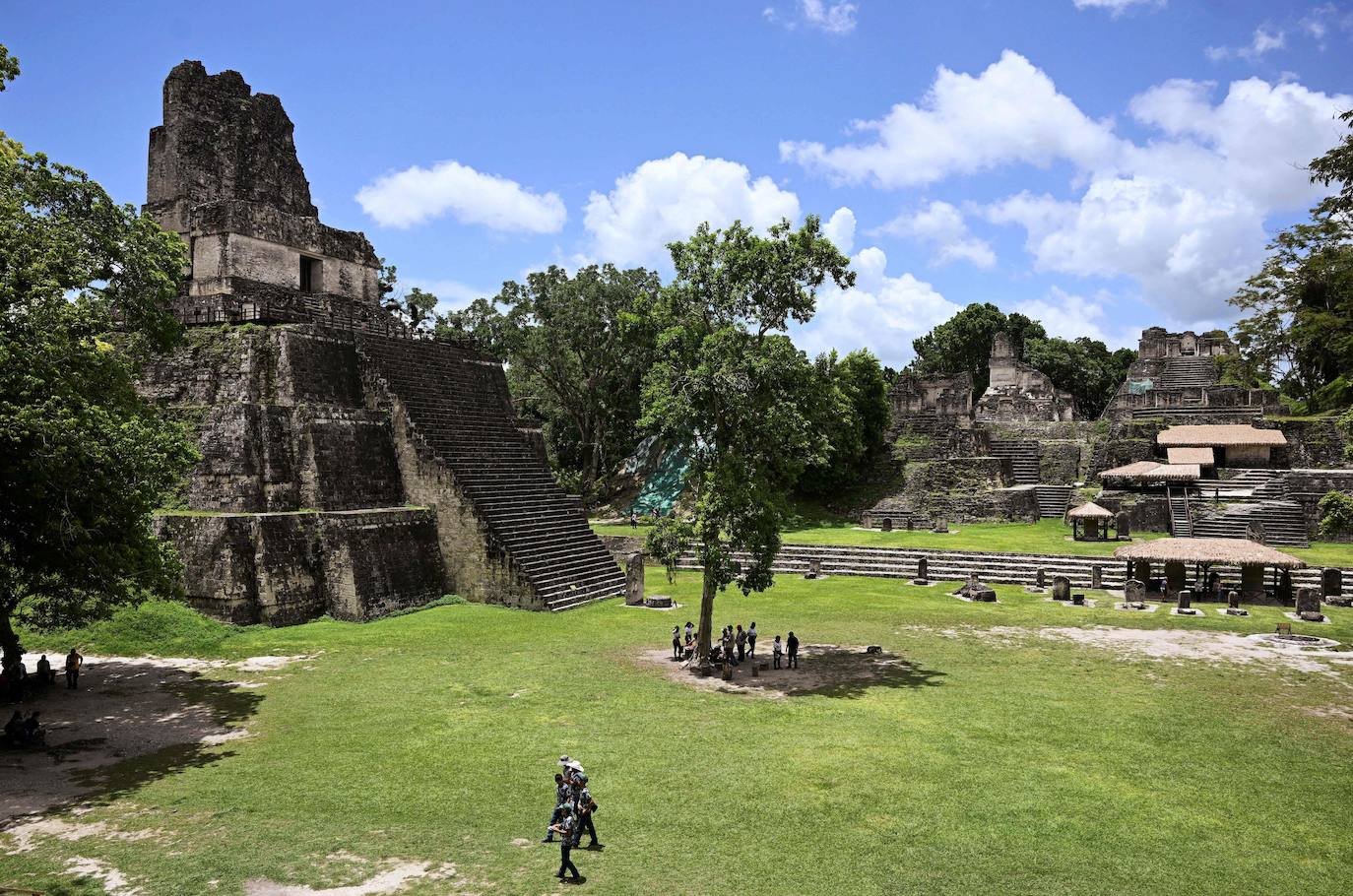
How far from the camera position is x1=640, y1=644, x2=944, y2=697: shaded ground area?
14398mm

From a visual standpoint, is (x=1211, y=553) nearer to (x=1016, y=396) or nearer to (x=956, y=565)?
(x=956, y=565)

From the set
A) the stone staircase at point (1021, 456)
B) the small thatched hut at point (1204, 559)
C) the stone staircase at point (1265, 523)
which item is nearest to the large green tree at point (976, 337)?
the stone staircase at point (1021, 456)

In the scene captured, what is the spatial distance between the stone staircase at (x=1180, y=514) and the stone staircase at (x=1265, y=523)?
0.34 meters

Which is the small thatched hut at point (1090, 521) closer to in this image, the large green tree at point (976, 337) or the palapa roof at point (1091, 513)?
the palapa roof at point (1091, 513)

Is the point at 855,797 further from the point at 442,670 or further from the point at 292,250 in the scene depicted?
the point at 292,250

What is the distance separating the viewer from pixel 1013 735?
11633 mm

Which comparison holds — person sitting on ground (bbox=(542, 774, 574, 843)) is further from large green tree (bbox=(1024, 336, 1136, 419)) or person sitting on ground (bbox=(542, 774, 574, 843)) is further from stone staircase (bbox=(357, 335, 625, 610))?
large green tree (bbox=(1024, 336, 1136, 419))

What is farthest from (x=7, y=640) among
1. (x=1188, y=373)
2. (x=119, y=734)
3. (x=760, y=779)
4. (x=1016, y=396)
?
(x=1188, y=373)

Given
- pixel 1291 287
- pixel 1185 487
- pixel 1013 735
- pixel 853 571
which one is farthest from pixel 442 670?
pixel 1291 287

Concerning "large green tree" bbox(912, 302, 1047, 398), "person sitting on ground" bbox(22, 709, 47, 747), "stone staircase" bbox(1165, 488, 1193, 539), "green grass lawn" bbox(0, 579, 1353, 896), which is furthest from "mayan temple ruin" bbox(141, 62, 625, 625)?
"large green tree" bbox(912, 302, 1047, 398)

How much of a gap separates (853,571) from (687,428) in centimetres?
1343

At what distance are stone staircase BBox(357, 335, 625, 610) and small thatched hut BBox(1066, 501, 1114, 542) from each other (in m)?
16.4

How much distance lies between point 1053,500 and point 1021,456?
13.6 ft

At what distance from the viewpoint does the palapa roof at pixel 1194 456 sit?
33.4 metres
